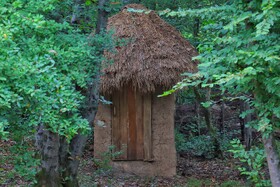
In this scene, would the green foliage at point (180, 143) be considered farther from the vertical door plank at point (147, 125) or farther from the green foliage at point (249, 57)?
the green foliage at point (249, 57)

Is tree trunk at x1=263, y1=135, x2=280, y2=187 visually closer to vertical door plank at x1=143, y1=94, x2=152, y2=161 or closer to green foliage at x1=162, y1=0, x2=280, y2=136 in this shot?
green foliage at x1=162, y1=0, x2=280, y2=136

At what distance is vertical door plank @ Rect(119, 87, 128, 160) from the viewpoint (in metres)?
9.20

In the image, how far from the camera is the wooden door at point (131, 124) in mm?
9133

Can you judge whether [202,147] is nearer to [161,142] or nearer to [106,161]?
[161,142]

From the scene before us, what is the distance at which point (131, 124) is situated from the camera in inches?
362

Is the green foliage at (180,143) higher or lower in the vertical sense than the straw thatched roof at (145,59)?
lower

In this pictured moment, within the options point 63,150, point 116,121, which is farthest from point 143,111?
point 63,150

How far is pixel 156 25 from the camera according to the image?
9742mm

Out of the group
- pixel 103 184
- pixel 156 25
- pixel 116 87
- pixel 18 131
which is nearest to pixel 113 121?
pixel 116 87

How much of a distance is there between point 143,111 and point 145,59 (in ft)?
3.65

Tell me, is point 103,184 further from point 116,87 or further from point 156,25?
point 156,25

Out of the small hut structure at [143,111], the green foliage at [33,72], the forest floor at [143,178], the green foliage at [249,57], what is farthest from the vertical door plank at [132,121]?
the green foliage at [249,57]

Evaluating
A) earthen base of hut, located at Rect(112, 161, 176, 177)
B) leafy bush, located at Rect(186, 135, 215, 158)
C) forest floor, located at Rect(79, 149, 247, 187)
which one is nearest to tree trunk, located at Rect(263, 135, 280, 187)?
forest floor, located at Rect(79, 149, 247, 187)

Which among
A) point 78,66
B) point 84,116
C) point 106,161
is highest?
point 78,66
